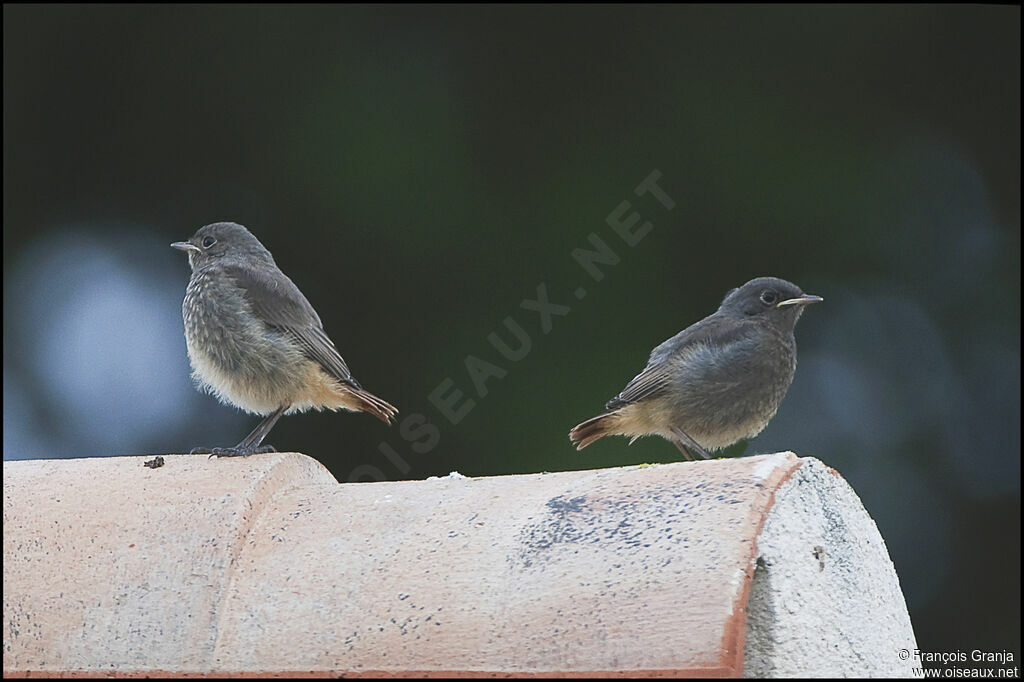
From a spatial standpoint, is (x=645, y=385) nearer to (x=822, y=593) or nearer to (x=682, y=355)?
(x=682, y=355)

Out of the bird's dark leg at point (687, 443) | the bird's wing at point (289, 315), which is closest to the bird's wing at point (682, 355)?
the bird's dark leg at point (687, 443)

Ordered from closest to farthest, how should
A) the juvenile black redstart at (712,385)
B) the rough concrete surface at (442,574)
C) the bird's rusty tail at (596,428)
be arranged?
the rough concrete surface at (442,574) → the juvenile black redstart at (712,385) → the bird's rusty tail at (596,428)

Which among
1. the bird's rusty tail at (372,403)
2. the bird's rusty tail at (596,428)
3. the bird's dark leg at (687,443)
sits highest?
the bird's rusty tail at (372,403)

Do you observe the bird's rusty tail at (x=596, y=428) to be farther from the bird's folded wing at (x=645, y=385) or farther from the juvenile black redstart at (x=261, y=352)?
the juvenile black redstart at (x=261, y=352)

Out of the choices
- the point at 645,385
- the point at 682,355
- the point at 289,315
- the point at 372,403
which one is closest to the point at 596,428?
the point at 645,385

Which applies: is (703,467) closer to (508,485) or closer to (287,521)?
(508,485)

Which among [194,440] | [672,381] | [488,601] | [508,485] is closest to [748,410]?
[672,381]
